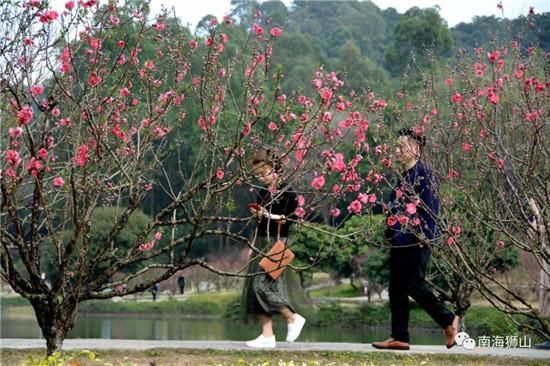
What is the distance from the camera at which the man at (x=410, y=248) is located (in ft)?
21.9

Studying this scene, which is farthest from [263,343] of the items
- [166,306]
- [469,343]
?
[166,306]

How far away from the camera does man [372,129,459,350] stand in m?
6.66

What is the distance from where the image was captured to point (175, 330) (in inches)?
781

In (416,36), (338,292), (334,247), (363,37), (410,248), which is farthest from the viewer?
(363,37)

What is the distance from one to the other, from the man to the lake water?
25.7 feet

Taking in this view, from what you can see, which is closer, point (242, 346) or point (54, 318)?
point (54, 318)

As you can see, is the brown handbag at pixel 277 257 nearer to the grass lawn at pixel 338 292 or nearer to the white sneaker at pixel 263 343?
the white sneaker at pixel 263 343

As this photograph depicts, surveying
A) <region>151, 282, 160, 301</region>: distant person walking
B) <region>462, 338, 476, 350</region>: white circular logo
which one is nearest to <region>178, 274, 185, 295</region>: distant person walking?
<region>151, 282, 160, 301</region>: distant person walking

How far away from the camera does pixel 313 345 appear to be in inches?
279

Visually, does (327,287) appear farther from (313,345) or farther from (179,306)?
(313,345)

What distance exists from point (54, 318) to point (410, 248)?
8.14 ft

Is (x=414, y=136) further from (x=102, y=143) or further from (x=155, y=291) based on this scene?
(x=155, y=291)

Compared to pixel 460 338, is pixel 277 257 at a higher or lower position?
higher

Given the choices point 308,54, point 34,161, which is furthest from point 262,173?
point 308,54
